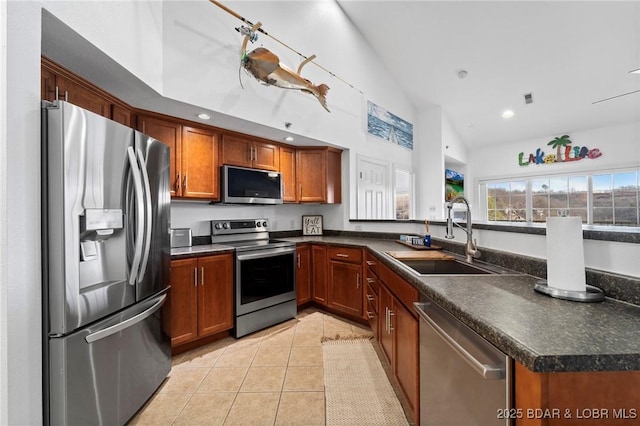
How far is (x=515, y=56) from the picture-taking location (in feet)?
11.3

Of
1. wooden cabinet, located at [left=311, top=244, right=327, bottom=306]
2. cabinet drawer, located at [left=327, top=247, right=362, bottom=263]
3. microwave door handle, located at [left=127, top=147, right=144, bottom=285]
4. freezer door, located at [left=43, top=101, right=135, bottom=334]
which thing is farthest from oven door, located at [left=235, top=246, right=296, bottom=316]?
A: freezer door, located at [left=43, top=101, right=135, bottom=334]

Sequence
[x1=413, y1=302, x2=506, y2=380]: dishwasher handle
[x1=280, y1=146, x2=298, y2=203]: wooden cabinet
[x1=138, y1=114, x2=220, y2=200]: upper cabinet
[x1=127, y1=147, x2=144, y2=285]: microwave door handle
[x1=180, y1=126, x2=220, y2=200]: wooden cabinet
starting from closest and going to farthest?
[x1=413, y1=302, x2=506, y2=380]: dishwasher handle
[x1=127, y1=147, x2=144, y2=285]: microwave door handle
[x1=138, y1=114, x2=220, y2=200]: upper cabinet
[x1=180, y1=126, x2=220, y2=200]: wooden cabinet
[x1=280, y1=146, x2=298, y2=203]: wooden cabinet

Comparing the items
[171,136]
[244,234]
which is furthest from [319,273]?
[171,136]

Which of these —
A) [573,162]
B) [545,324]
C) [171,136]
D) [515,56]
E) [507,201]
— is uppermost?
[515,56]

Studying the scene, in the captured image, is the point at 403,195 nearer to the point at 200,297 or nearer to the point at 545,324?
the point at 200,297

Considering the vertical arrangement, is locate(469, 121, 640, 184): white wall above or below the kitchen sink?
above

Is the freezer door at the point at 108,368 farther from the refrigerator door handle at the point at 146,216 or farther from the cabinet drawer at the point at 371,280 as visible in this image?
the cabinet drawer at the point at 371,280

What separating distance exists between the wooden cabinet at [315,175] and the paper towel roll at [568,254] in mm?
2722

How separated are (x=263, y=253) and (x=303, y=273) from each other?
2.21ft

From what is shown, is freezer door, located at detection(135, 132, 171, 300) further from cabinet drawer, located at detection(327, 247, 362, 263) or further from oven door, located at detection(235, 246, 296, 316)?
cabinet drawer, located at detection(327, 247, 362, 263)

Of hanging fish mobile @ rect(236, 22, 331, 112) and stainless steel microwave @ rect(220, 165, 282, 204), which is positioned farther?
stainless steel microwave @ rect(220, 165, 282, 204)

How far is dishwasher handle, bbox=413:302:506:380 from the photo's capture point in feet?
2.34

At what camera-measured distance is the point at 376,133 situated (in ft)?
14.1

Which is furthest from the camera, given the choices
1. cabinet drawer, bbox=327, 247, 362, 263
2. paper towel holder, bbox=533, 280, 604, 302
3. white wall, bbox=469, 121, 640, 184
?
white wall, bbox=469, 121, 640, 184
